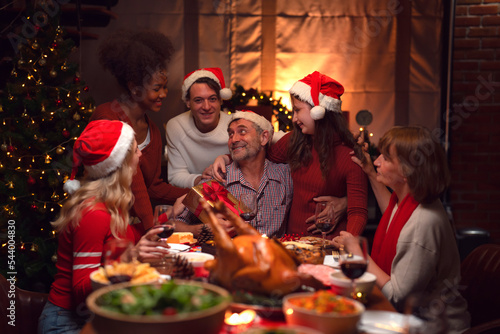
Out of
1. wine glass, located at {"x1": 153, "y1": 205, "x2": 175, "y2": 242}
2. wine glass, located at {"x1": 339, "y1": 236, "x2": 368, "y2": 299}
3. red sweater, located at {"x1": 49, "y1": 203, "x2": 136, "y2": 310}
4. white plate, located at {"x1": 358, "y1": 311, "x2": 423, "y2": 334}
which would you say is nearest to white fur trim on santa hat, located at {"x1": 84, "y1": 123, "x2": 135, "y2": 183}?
red sweater, located at {"x1": 49, "y1": 203, "x2": 136, "y2": 310}

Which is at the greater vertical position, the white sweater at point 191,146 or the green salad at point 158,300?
the white sweater at point 191,146

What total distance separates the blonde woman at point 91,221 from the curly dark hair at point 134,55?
1532 mm

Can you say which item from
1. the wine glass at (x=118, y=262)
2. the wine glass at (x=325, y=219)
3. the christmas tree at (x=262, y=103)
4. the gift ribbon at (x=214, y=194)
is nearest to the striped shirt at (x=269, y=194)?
the gift ribbon at (x=214, y=194)

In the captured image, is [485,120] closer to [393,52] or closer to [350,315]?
[393,52]

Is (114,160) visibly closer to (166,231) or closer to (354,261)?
(166,231)

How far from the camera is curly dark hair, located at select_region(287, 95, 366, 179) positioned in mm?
3197

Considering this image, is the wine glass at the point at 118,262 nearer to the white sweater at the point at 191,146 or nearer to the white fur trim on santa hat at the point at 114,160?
the white fur trim on santa hat at the point at 114,160

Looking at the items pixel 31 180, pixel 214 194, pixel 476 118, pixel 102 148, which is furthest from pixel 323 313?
pixel 476 118

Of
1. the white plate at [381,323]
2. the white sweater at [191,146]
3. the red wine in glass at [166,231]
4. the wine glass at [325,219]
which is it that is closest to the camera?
the white plate at [381,323]

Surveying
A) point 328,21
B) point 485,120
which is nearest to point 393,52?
point 328,21

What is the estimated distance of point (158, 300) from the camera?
47.7 inches

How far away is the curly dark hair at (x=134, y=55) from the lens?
12.2 ft

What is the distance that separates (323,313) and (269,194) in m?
2.00

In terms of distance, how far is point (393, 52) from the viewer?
19.3ft
